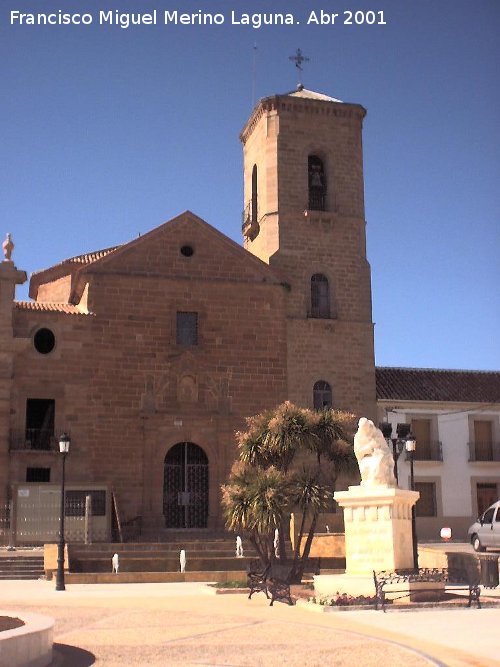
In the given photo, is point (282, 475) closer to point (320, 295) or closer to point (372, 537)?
point (372, 537)

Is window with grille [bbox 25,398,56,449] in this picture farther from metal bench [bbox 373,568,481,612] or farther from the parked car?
metal bench [bbox 373,568,481,612]

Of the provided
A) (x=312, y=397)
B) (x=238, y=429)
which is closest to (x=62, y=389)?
(x=238, y=429)

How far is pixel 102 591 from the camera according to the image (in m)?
18.3

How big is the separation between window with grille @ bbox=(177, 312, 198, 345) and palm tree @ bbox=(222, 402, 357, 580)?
7.09 m

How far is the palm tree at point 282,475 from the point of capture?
1820 cm

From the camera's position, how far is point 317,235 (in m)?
32.1

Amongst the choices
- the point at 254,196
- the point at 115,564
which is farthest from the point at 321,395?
the point at 115,564

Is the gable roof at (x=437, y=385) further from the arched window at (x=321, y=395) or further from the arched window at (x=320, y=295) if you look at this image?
Answer: the arched window at (x=320, y=295)

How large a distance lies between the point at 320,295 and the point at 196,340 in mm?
4970

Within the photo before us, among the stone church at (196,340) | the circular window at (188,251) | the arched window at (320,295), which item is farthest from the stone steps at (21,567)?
the arched window at (320,295)

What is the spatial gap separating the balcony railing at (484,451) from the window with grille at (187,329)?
37.4 feet

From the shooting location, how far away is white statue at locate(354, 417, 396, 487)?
16.0 m

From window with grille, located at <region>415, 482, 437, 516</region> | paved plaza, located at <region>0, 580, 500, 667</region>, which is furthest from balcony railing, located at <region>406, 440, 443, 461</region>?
paved plaza, located at <region>0, 580, 500, 667</region>

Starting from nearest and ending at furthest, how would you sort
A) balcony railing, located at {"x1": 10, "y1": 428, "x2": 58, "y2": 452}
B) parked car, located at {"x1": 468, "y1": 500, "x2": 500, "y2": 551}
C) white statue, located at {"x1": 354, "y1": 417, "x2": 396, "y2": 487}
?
white statue, located at {"x1": 354, "y1": 417, "x2": 396, "y2": 487} < parked car, located at {"x1": 468, "y1": 500, "x2": 500, "y2": 551} < balcony railing, located at {"x1": 10, "y1": 428, "x2": 58, "y2": 452}
